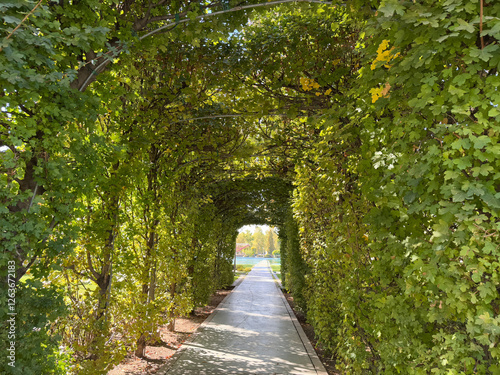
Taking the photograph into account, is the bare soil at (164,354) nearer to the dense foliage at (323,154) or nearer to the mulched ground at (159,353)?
the mulched ground at (159,353)

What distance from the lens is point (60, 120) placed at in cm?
221

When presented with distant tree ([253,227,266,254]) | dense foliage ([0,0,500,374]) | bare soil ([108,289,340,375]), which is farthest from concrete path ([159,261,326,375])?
distant tree ([253,227,266,254])

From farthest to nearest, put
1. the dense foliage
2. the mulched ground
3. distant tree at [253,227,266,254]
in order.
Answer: distant tree at [253,227,266,254] < the mulched ground < the dense foliage

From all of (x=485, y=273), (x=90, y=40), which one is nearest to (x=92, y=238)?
(x=90, y=40)

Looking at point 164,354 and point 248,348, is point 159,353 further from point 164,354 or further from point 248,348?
point 248,348

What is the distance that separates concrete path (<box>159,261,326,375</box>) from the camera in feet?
16.8

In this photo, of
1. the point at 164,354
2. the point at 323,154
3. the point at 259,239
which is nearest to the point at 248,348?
the point at 164,354

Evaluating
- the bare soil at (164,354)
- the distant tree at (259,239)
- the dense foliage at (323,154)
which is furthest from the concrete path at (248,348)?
the distant tree at (259,239)

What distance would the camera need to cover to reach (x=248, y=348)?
628 centimetres

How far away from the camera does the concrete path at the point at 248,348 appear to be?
5.11 m

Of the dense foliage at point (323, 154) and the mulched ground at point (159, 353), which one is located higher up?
the dense foliage at point (323, 154)

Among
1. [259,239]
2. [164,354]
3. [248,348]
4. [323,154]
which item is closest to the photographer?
[323,154]

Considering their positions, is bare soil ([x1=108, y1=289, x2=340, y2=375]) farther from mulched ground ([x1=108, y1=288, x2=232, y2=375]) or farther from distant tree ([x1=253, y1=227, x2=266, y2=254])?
distant tree ([x1=253, y1=227, x2=266, y2=254])

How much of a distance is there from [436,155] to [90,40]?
240 cm
